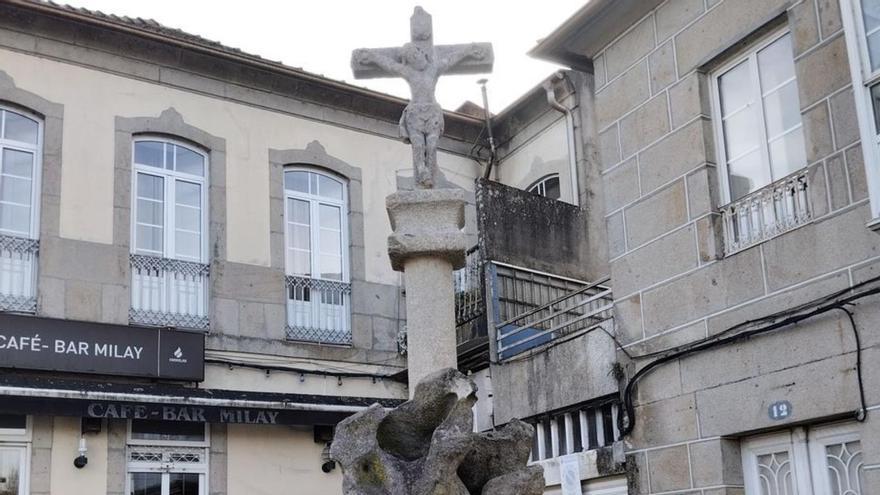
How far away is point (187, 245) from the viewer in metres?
14.2

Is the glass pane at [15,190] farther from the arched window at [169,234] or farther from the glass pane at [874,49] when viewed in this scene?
the glass pane at [874,49]

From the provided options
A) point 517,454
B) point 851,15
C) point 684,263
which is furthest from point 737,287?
point 517,454

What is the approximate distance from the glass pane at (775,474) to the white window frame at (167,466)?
710cm

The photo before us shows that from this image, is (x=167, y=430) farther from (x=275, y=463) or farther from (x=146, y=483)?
(x=275, y=463)

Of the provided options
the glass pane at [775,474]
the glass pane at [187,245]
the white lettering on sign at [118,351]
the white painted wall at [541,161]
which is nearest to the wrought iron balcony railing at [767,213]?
the glass pane at [775,474]

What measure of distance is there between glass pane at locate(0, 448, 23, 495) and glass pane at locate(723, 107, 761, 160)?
8090 mm

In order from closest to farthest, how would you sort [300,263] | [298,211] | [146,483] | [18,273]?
[18,273], [146,483], [300,263], [298,211]

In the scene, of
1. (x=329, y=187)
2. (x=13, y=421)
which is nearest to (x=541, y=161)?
(x=329, y=187)

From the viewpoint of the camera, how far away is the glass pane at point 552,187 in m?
15.8

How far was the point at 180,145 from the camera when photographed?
14.5 metres

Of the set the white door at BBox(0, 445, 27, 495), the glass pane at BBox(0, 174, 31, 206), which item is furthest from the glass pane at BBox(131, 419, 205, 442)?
the glass pane at BBox(0, 174, 31, 206)

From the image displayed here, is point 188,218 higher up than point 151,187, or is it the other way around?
point 151,187

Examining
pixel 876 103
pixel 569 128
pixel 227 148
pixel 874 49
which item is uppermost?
pixel 569 128

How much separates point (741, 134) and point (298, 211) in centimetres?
738
